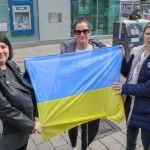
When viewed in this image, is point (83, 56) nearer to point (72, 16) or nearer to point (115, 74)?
point (115, 74)

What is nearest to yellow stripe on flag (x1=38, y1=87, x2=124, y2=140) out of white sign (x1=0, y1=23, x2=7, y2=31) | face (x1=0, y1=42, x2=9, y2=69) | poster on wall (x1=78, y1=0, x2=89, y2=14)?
face (x1=0, y1=42, x2=9, y2=69)

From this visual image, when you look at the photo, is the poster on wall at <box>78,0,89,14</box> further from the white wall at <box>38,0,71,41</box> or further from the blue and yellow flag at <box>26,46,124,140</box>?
the blue and yellow flag at <box>26,46,124,140</box>

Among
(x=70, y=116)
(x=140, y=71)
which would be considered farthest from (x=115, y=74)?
(x=70, y=116)

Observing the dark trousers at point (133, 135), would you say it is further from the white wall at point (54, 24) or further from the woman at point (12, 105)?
the white wall at point (54, 24)

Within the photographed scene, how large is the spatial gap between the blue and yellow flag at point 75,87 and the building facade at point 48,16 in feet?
21.5

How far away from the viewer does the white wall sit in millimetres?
9008

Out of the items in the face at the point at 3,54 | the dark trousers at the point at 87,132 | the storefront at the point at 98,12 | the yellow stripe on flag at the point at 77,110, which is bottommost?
the dark trousers at the point at 87,132

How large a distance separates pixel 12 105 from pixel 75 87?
85 centimetres

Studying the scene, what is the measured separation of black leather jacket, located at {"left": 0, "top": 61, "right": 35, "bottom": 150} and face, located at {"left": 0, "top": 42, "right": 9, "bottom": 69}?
0.09m

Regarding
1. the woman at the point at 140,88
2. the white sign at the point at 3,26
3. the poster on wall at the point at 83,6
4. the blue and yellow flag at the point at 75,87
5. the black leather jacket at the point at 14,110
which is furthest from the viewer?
the poster on wall at the point at 83,6

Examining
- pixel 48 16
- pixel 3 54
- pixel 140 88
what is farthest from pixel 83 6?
pixel 3 54

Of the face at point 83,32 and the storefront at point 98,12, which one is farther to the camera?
the storefront at point 98,12

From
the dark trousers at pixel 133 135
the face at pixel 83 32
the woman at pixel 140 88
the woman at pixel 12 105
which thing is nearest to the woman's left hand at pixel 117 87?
the woman at pixel 140 88

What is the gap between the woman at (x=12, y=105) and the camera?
1.79 meters
